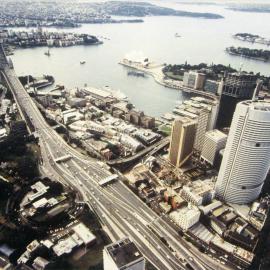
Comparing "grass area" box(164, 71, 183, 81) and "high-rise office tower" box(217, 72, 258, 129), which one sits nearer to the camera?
"high-rise office tower" box(217, 72, 258, 129)

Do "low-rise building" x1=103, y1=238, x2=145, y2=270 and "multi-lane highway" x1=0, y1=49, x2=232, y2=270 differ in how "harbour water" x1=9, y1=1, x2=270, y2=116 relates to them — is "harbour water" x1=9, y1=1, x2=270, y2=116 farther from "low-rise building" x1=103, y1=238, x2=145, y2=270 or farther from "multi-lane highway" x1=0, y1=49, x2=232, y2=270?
"low-rise building" x1=103, y1=238, x2=145, y2=270

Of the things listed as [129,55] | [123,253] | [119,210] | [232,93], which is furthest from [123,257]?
[129,55]

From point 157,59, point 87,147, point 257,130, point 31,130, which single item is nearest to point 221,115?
point 257,130

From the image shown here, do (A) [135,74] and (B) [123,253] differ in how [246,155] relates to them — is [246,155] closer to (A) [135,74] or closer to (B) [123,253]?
(B) [123,253]

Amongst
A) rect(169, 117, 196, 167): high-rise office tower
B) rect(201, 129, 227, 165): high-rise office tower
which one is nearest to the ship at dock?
rect(169, 117, 196, 167): high-rise office tower

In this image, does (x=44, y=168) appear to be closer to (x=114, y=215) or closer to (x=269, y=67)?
(x=114, y=215)

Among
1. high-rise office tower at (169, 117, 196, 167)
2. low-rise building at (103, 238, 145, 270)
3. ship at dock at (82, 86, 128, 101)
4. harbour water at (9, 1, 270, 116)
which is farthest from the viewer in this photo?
harbour water at (9, 1, 270, 116)

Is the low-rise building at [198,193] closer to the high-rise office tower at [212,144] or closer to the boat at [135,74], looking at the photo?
the high-rise office tower at [212,144]

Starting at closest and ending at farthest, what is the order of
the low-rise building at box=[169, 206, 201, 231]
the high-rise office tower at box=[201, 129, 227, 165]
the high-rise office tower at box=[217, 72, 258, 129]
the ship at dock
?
the low-rise building at box=[169, 206, 201, 231]
the high-rise office tower at box=[201, 129, 227, 165]
the high-rise office tower at box=[217, 72, 258, 129]
the ship at dock
